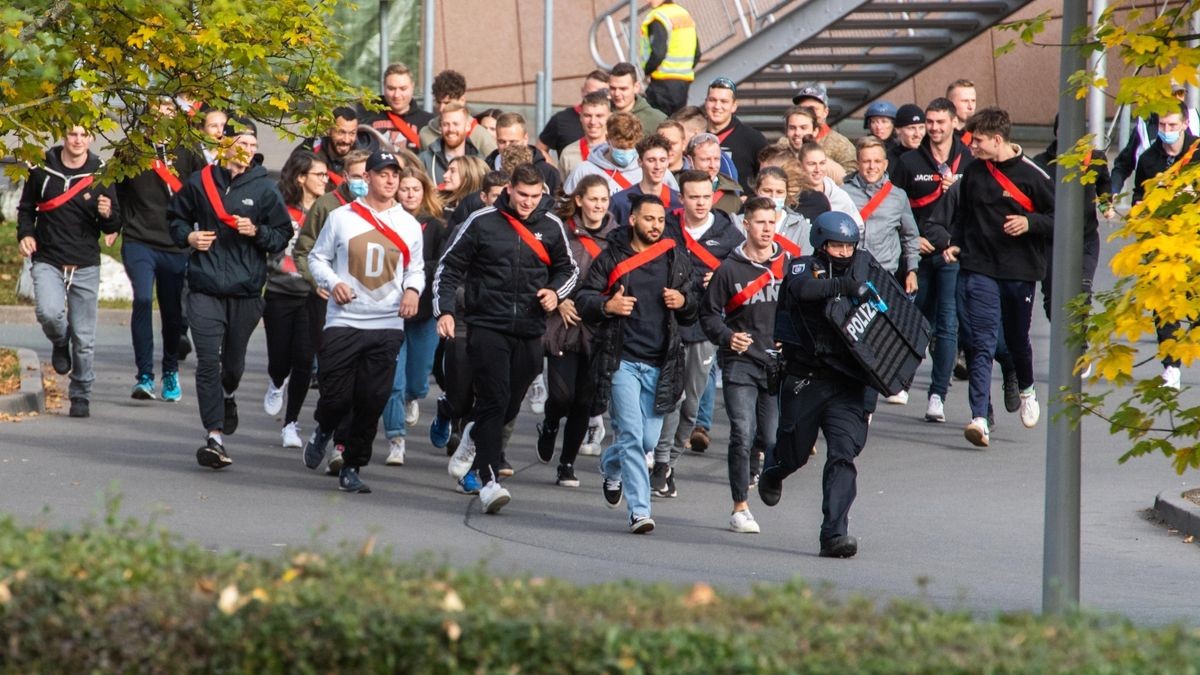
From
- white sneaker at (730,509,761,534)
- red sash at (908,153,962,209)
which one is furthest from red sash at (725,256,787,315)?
red sash at (908,153,962,209)

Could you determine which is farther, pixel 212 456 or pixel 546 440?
pixel 546 440

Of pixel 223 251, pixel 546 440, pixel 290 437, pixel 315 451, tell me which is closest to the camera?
pixel 315 451

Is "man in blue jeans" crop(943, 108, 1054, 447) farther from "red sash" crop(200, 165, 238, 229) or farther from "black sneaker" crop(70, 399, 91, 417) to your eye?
"black sneaker" crop(70, 399, 91, 417)

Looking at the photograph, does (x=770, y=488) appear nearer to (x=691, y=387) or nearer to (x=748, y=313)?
(x=748, y=313)

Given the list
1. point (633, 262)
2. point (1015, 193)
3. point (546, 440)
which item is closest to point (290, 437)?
point (546, 440)

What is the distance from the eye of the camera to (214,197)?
11.7 m

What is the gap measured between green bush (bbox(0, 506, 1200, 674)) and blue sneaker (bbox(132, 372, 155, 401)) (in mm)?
9088

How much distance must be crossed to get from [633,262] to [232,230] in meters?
2.86

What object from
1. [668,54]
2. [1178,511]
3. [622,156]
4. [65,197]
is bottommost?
[1178,511]

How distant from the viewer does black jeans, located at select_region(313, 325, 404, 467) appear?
10648mm

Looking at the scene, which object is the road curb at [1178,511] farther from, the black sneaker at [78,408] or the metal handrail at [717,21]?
the metal handrail at [717,21]

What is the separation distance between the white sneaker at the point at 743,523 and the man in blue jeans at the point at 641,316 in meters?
0.45

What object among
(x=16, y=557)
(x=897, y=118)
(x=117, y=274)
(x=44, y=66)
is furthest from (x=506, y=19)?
(x=16, y=557)

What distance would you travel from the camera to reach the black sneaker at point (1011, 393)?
13.1 metres
